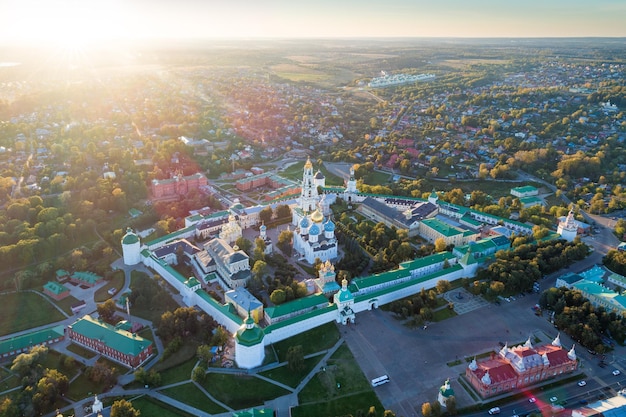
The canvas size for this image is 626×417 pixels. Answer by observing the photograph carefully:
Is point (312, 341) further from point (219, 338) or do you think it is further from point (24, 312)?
point (24, 312)

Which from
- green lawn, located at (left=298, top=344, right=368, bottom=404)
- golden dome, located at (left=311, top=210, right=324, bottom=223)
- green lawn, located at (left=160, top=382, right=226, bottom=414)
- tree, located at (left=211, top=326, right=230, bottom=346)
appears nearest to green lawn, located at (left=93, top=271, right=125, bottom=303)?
tree, located at (left=211, top=326, right=230, bottom=346)

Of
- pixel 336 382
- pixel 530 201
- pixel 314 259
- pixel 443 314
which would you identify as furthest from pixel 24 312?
pixel 530 201

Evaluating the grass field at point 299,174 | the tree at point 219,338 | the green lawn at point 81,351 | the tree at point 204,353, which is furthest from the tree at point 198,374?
the grass field at point 299,174

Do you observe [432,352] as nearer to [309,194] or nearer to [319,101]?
[309,194]

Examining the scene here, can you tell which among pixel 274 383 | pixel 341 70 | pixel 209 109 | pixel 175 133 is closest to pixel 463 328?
pixel 274 383

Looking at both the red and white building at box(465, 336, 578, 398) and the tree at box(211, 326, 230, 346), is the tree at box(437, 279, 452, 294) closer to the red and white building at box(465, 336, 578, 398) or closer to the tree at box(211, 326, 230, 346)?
the red and white building at box(465, 336, 578, 398)
